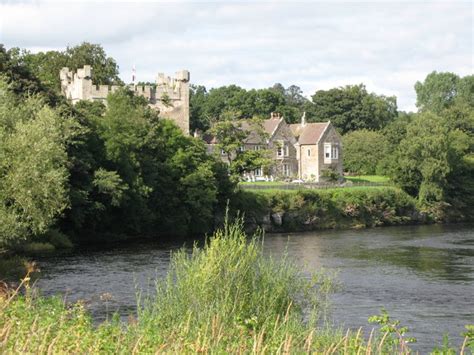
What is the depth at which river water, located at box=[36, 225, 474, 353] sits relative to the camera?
84.1ft

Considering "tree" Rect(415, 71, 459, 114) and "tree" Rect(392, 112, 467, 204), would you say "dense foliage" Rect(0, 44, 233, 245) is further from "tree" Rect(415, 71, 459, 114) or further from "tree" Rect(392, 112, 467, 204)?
"tree" Rect(415, 71, 459, 114)

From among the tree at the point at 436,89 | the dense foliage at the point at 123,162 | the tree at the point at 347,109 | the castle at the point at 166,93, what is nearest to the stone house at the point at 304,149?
the dense foliage at the point at 123,162

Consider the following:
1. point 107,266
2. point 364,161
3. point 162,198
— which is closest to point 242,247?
point 107,266

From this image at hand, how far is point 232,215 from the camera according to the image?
6531cm

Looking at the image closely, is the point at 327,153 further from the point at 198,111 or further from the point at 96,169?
the point at 96,169

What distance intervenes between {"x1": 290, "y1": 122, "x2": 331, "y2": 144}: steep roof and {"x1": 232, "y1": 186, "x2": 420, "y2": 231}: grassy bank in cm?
2641

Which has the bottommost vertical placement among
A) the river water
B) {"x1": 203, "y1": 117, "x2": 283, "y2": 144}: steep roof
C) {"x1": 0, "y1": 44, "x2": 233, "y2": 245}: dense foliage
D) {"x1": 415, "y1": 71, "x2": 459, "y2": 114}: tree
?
the river water

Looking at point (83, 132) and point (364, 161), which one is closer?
point (83, 132)

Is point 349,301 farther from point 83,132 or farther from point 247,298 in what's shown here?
point 83,132

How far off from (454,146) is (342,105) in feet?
155

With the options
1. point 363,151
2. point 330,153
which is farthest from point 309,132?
point 363,151

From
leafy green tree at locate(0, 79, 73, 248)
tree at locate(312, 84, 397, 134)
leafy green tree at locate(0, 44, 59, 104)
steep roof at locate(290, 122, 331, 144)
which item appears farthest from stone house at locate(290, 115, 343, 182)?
leafy green tree at locate(0, 79, 73, 248)

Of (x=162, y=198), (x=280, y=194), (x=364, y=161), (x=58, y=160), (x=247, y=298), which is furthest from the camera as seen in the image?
(x=364, y=161)

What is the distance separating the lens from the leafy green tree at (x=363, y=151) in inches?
4272
